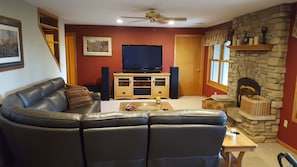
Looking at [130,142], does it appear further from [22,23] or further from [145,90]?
[145,90]

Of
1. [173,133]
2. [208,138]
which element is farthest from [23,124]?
[208,138]

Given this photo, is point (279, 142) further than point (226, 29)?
No

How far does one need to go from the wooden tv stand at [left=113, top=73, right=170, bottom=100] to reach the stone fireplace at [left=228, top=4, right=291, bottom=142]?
2.81 metres

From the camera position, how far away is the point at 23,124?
194cm

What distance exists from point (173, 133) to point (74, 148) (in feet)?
2.96

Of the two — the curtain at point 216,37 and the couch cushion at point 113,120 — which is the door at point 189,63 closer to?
the curtain at point 216,37

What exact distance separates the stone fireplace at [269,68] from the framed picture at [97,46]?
13.5 ft

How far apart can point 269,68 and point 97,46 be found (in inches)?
190

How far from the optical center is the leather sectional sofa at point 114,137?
192 cm

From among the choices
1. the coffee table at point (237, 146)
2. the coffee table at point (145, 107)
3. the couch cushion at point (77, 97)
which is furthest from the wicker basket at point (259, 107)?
the couch cushion at point (77, 97)

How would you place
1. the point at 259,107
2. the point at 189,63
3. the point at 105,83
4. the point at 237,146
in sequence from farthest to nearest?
the point at 189,63, the point at 105,83, the point at 259,107, the point at 237,146

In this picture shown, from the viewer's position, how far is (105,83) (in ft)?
20.8

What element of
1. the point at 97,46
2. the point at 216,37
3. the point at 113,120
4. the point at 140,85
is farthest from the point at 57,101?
Answer: the point at 216,37

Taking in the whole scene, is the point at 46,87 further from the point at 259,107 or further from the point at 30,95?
the point at 259,107
